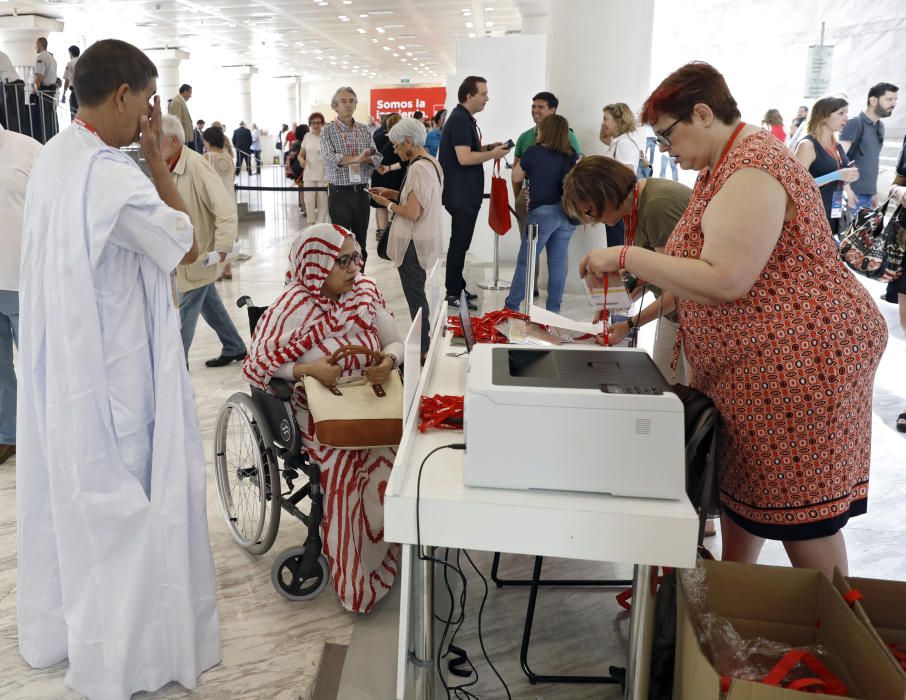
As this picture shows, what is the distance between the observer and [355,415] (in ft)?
6.73

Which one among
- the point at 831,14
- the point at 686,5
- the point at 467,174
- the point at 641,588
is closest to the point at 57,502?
the point at 641,588

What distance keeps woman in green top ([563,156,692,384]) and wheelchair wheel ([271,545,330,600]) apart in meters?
1.12

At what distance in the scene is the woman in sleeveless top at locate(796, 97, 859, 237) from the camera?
5.39m

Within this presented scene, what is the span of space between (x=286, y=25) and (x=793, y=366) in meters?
19.2

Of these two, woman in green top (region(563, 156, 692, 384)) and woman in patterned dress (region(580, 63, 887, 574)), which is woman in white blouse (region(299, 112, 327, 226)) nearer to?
woman in green top (region(563, 156, 692, 384))

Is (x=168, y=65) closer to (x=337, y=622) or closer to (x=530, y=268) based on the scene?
(x=530, y=268)

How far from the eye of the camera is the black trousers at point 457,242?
5.72 meters

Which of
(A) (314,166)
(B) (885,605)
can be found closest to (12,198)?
(B) (885,605)

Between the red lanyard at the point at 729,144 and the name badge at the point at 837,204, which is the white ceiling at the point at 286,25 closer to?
the name badge at the point at 837,204

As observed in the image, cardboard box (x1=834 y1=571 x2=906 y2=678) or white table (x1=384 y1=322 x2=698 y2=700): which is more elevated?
white table (x1=384 y1=322 x2=698 y2=700)

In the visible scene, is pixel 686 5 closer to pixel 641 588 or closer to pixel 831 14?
pixel 831 14

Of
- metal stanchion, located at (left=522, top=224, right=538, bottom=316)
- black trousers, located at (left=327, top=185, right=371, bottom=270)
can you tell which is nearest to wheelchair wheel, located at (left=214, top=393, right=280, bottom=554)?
metal stanchion, located at (left=522, top=224, right=538, bottom=316)

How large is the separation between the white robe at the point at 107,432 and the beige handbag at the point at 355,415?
1.07ft

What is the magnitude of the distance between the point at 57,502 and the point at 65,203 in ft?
2.23
